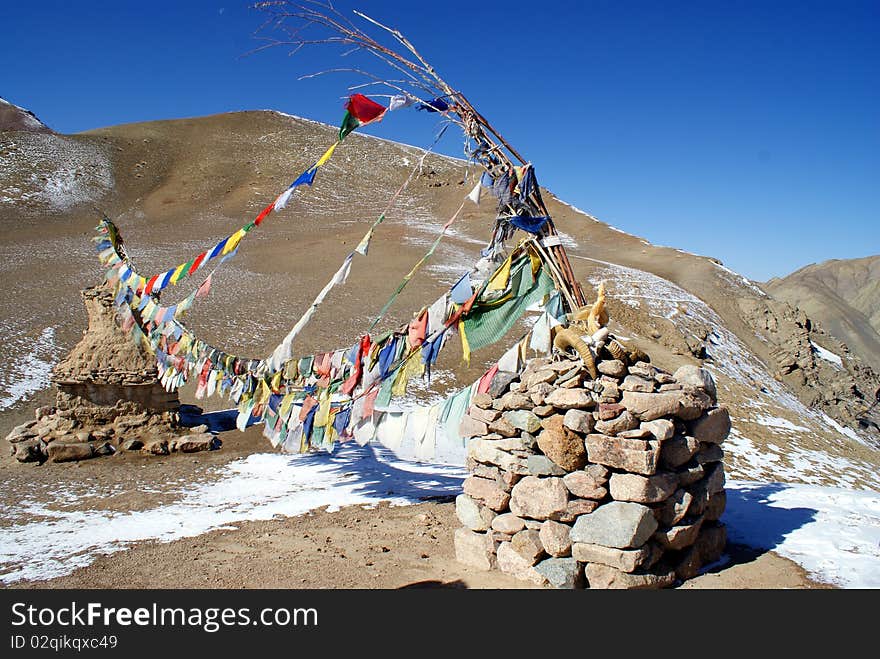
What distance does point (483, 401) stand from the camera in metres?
5.50

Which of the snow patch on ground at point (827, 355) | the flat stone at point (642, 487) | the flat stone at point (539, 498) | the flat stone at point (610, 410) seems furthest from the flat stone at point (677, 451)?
the snow patch on ground at point (827, 355)

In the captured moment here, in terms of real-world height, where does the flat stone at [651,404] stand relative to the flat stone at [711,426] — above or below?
above

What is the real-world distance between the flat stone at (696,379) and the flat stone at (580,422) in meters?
0.87

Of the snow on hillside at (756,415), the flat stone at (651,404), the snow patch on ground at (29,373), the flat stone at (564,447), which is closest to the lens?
the flat stone at (651,404)

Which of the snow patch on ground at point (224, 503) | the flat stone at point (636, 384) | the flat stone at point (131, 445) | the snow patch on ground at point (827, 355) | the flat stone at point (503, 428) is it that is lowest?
the snow patch on ground at point (224, 503)

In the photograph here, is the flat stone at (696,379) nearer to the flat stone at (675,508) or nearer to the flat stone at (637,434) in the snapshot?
the flat stone at (637,434)

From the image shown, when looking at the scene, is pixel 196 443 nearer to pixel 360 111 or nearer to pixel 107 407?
pixel 107 407

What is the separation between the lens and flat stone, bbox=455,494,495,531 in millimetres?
5328

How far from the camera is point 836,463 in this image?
1241 centimetres

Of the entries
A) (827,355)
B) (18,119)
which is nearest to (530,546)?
(827,355)

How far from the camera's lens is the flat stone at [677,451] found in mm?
4738

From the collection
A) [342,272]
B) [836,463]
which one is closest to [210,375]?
[342,272]

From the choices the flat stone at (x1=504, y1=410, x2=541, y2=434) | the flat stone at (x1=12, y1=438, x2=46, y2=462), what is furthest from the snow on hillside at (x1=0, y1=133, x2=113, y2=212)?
the flat stone at (x1=504, y1=410, x2=541, y2=434)

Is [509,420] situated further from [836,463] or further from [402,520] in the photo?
[836,463]
